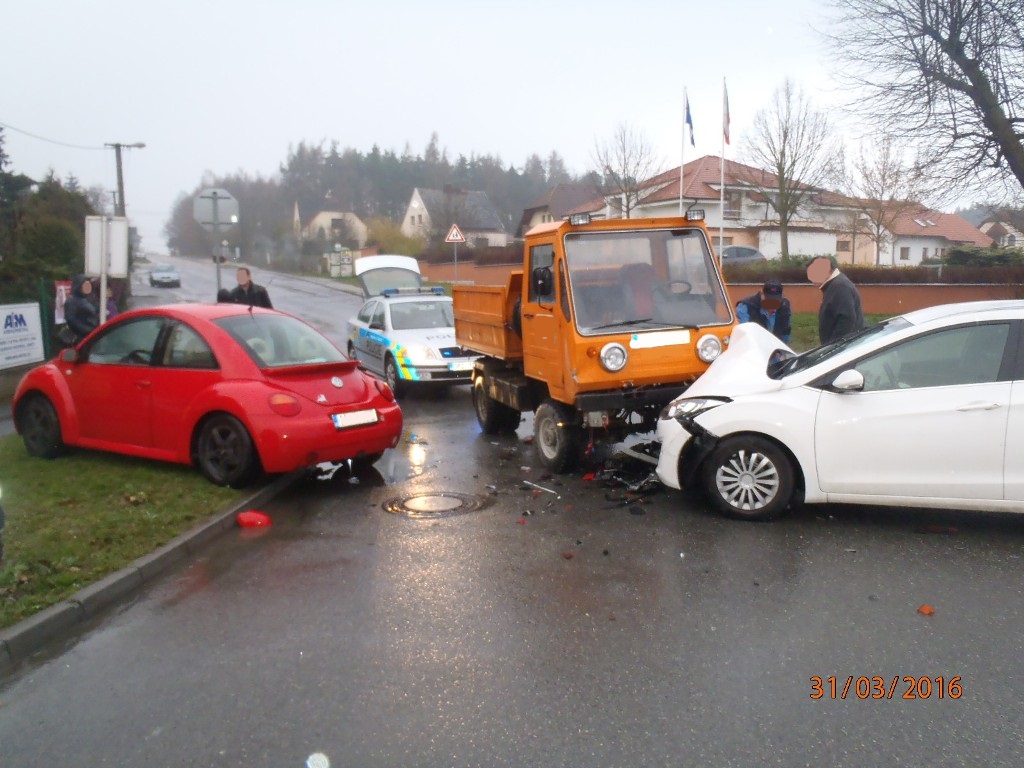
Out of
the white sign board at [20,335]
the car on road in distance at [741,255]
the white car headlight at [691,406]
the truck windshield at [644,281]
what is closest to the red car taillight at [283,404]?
the truck windshield at [644,281]

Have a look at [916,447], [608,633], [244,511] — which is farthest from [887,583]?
[244,511]

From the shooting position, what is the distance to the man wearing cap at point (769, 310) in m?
9.92

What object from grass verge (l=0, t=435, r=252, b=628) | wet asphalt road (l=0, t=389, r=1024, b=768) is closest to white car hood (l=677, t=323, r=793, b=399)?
wet asphalt road (l=0, t=389, r=1024, b=768)

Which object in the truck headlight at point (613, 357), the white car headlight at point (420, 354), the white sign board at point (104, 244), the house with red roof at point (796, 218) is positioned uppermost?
the house with red roof at point (796, 218)

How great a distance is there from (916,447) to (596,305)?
3072 mm

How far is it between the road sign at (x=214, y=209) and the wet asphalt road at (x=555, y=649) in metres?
12.2

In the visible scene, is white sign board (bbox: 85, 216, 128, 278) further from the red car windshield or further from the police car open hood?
the police car open hood

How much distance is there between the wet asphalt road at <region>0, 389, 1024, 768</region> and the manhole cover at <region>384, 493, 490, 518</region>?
0.26m

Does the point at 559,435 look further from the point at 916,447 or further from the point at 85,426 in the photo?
the point at 85,426

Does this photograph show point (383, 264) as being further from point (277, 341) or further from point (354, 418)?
point (354, 418)

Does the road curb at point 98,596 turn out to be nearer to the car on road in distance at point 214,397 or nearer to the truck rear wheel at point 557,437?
the car on road in distance at point 214,397

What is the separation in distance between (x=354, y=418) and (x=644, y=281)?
3.04m

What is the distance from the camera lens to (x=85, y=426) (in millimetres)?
8555

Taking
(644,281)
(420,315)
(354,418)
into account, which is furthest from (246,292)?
(644,281)
